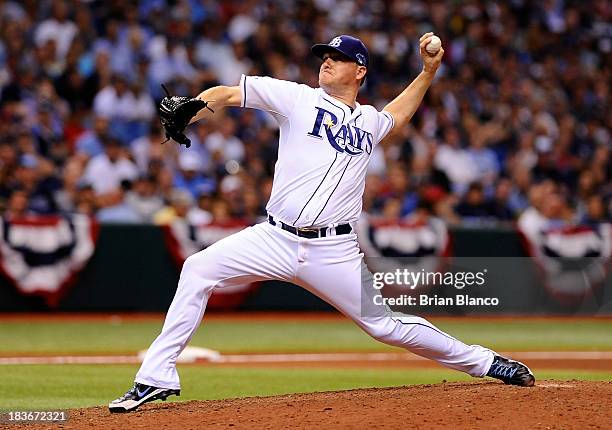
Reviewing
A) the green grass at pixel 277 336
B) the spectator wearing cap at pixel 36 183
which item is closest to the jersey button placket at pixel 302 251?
the green grass at pixel 277 336

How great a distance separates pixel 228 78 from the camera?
608 inches

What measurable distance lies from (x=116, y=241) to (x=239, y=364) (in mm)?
3822

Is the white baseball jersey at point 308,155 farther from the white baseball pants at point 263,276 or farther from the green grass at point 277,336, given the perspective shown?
the green grass at point 277,336

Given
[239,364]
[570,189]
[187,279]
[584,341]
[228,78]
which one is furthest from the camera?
[570,189]

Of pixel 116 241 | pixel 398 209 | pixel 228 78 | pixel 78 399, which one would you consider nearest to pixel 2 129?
pixel 116 241

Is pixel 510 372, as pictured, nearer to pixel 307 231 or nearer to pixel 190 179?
pixel 307 231

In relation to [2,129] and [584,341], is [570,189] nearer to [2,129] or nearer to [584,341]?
[584,341]

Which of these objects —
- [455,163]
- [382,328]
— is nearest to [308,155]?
[382,328]

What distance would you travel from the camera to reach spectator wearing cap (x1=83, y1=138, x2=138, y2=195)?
1338 cm

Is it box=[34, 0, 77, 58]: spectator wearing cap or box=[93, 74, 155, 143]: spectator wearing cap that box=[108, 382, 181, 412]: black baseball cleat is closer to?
box=[93, 74, 155, 143]: spectator wearing cap

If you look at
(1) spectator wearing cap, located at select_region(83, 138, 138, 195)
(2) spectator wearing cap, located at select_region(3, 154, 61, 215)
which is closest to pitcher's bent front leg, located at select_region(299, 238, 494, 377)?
(2) spectator wearing cap, located at select_region(3, 154, 61, 215)

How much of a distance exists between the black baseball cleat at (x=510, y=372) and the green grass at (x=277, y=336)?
4484 millimetres

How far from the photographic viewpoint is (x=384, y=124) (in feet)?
21.6

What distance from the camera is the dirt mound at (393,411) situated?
5.60m
